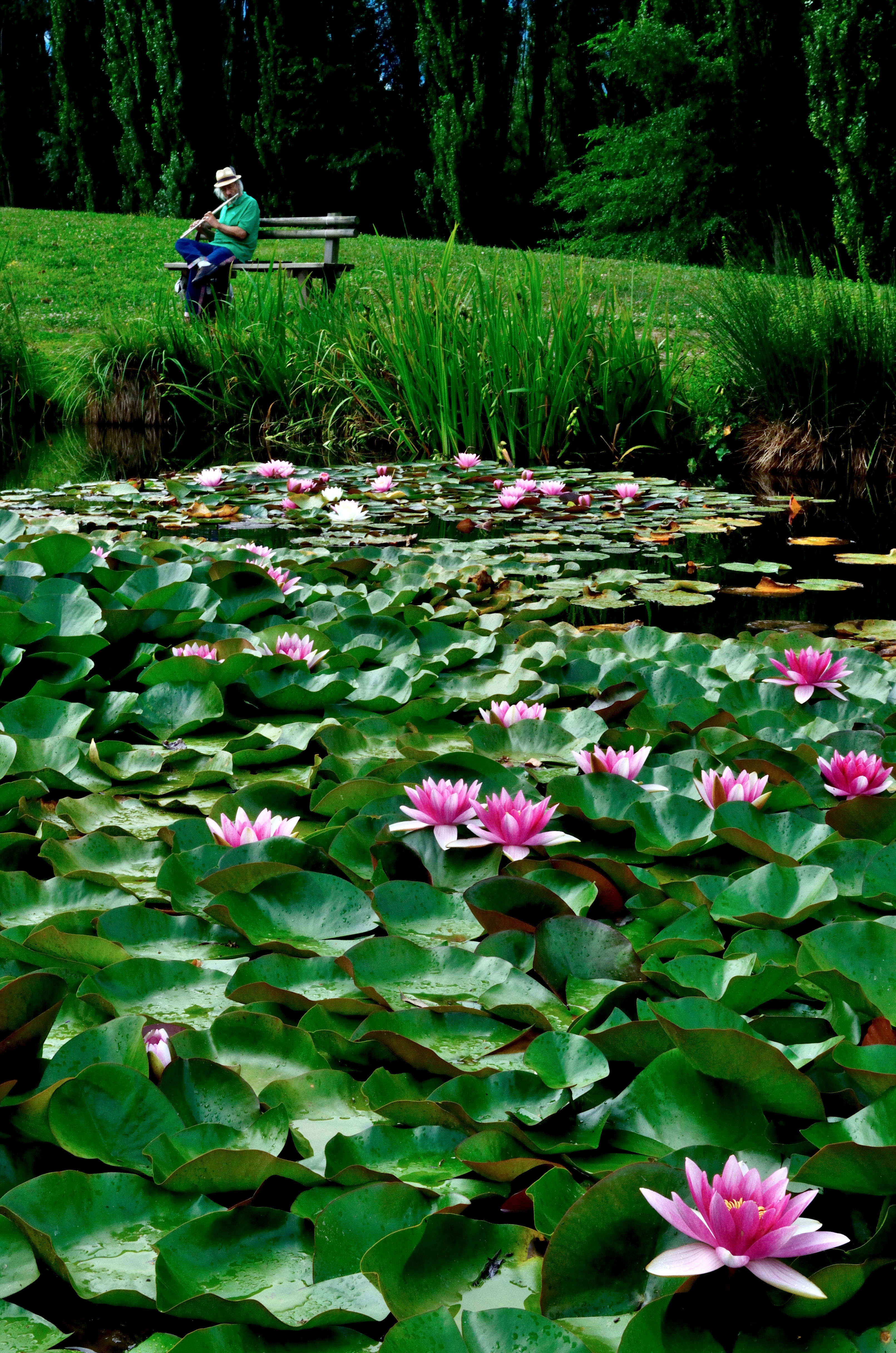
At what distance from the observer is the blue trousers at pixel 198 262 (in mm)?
7594

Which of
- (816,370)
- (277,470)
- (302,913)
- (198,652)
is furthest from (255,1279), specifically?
(816,370)

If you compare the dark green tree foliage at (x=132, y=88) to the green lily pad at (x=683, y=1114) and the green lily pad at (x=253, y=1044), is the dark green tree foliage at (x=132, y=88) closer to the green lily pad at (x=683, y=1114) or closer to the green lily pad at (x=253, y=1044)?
the green lily pad at (x=253, y=1044)

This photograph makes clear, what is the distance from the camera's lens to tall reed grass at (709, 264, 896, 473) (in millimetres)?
4945

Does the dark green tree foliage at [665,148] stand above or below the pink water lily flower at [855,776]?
above

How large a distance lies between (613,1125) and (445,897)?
35cm

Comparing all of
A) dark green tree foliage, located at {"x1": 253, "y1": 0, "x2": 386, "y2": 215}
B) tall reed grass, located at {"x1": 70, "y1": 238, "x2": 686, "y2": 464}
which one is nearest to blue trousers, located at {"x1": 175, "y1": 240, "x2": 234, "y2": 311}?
tall reed grass, located at {"x1": 70, "y1": 238, "x2": 686, "y2": 464}

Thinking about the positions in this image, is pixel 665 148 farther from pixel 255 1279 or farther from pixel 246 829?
pixel 255 1279

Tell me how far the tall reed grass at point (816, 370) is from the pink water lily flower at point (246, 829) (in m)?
4.39

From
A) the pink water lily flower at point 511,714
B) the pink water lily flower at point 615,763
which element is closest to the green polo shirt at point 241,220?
the pink water lily flower at point 511,714

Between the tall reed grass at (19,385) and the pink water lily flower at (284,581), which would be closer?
the pink water lily flower at (284,581)

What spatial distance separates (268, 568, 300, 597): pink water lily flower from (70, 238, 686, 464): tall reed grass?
2600 millimetres

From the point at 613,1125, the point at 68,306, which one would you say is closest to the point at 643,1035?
the point at 613,1125

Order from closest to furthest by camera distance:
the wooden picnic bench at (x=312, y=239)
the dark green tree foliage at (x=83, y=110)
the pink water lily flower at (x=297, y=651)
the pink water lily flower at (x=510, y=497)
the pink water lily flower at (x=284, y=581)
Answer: the pink water lily flower at (x=297, y=651) < the pink water lily flower at (x=284, y=581) < the pink water lily flower at (x=510, y=497) < the wooden picnic bench at (x=312, y=239) < the dark green tree foliage at (x=83, y=110)

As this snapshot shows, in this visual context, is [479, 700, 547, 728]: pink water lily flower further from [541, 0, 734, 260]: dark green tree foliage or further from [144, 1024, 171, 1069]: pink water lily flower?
[541, 0, 734, 260]: dark green tree foliage
